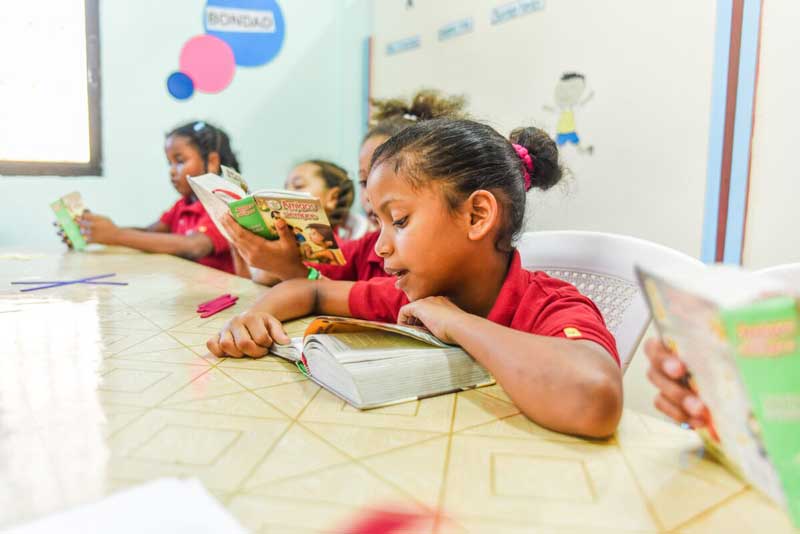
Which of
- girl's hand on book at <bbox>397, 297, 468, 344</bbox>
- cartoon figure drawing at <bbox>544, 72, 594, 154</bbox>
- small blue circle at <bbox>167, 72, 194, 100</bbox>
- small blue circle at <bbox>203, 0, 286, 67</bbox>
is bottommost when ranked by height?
girl's hand on book at <bbox>397, 297, 468, 344</bbox>

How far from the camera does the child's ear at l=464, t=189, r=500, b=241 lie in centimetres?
94

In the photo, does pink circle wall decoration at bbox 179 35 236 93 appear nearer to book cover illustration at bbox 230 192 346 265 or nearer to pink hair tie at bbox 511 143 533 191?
book cover illustration at bbox 230 192 346 265

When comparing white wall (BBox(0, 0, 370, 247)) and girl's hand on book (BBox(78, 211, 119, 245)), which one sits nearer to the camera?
girl's hand on book (BBox(78, 211, 119, 245))

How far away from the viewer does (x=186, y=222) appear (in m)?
2.68

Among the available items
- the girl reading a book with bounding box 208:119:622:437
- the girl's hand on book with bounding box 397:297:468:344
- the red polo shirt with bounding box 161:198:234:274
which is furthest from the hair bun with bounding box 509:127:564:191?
the red polo shirt with bounding box 161:198:234:274

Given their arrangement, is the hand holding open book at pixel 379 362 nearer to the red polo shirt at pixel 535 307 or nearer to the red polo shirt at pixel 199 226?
the red polo shirt at pixel 535 307

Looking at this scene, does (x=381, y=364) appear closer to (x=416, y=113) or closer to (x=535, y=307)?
(x=535, y=307)

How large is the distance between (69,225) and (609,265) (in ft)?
6.81

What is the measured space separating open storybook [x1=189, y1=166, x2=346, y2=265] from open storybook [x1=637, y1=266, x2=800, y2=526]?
0.84m

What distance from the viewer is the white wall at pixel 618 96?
1.71m

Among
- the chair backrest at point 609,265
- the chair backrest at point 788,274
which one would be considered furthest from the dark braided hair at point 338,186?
the chair backrest at point 788,274

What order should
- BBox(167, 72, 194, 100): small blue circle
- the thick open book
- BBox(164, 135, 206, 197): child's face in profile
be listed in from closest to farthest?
1. the thick open book
2. BBox(164, 135, 206, 197): child's face in profile
3. BBox(167, 72, 194, 100): small blue circle

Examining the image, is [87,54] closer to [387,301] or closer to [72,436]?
[387,301]

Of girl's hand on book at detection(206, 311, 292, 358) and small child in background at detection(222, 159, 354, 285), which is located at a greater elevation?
small child in background at detection(222, 159, 354, 285)
